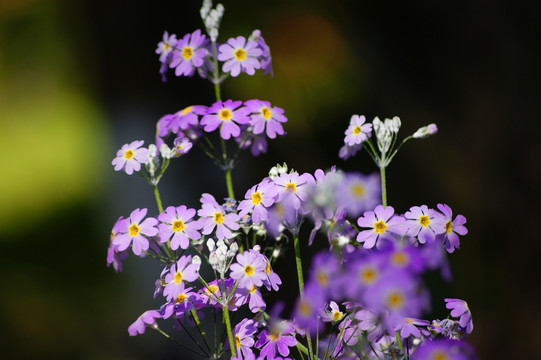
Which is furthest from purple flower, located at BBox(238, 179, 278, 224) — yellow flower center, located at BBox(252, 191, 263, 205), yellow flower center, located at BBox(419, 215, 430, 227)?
yellow flower center, located at BBox(419, 215, 430, 227)

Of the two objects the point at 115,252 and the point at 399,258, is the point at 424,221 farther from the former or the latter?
the point at 115,252

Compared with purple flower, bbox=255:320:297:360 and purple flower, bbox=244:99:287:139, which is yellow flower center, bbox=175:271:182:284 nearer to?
purple flower, bbox=255:320:297:360

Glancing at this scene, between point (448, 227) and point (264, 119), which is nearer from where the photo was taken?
point (448, 227)

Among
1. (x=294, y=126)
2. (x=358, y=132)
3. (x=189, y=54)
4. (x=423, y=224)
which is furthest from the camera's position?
(x=294, y=126)

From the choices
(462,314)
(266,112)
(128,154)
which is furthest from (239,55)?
(462,314)

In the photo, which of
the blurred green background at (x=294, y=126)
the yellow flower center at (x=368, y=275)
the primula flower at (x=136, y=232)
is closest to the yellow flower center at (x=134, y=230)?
the primula flower at (x=136, y=232)

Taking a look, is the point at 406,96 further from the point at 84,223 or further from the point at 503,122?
the point at 84,223
